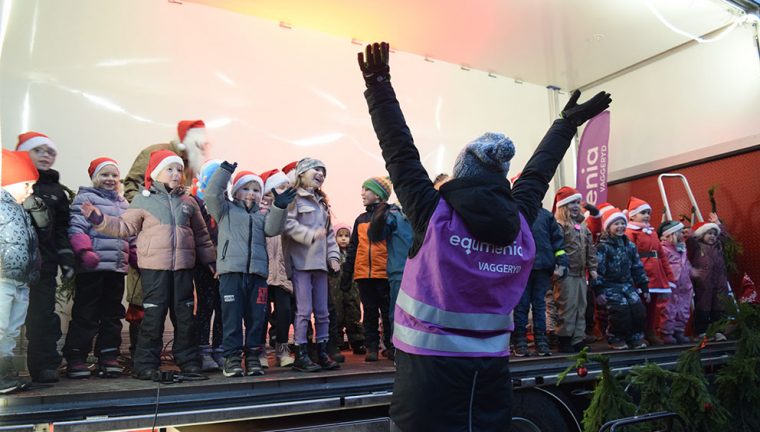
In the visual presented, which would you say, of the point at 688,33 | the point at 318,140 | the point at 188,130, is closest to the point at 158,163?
the point at 188,130

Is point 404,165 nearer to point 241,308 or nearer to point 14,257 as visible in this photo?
point 241,308

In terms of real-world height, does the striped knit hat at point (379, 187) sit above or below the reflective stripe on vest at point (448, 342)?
above

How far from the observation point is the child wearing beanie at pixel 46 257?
3.53 m

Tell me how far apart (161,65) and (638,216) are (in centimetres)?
577

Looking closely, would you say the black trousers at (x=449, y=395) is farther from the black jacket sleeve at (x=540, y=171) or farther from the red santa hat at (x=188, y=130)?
the red santa hat at (x=188, y=130)

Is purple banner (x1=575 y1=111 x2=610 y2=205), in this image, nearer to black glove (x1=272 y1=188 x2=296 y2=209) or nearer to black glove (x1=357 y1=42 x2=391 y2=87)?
black glove (x1=272 y1=188 x2=296 y2=209)

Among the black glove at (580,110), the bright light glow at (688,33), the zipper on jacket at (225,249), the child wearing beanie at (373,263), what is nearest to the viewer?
the black glove at (580,110)

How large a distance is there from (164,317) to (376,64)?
2.58 m

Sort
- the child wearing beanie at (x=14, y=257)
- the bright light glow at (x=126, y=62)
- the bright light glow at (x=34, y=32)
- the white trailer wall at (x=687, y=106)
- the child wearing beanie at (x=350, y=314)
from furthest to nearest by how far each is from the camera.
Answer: the white trailer wall at (x=687, y=106) → the child wearing beanie at (x=350, y=314) → the bright light glow at (x=126, y=62) → the bright light glow at (x=34, y=32) → the child wearing beanie at (x=14, y=257)

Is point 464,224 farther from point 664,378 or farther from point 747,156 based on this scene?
point 747,156

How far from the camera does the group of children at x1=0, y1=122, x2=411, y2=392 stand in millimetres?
3566

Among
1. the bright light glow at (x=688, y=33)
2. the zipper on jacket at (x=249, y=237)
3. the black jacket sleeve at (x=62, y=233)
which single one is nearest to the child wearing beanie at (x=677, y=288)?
the bright light glow at (x=688, y=33)

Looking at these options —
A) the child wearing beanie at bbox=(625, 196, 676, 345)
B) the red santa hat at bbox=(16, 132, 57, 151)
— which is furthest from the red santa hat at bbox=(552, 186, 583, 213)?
the red santa hat at bbox=(16, 132, 57, 151)

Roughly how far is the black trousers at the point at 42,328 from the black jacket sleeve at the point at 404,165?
267cm
